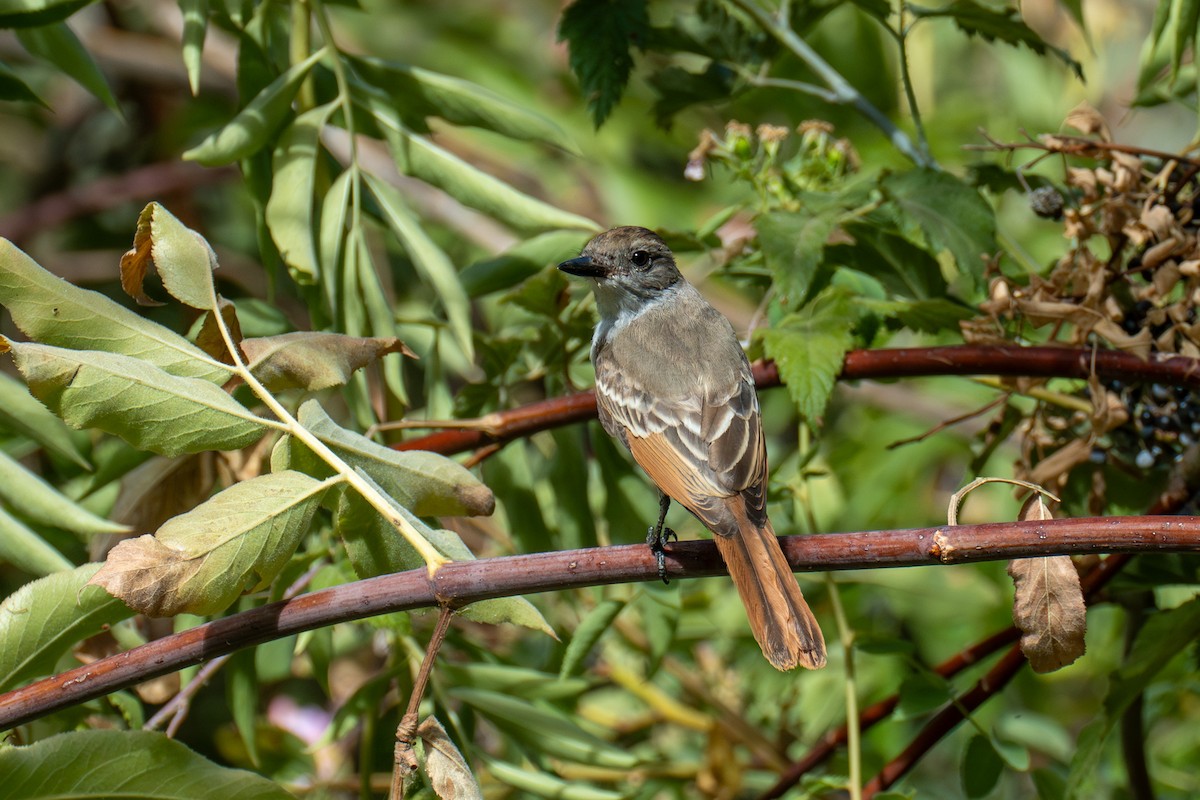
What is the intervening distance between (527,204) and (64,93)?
409 cm

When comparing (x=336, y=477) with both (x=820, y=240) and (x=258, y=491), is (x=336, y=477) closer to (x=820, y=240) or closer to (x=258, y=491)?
(x=258, y=491)

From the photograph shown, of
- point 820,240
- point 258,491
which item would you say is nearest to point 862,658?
point 820,240

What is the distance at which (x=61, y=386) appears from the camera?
1429mm

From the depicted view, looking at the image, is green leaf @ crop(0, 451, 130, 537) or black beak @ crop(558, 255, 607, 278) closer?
green leaf @ crop(0, 451, 130, 537)

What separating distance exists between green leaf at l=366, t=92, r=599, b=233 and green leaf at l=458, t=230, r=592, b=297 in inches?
5.6

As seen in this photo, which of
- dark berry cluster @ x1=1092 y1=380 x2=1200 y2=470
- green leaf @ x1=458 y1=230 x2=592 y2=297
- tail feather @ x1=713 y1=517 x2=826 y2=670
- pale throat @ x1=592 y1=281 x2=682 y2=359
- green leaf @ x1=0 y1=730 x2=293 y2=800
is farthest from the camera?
pale throat @ x1=592 y1=281 x2=682 y2=359

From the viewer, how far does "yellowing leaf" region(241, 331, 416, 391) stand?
1664 millimetres

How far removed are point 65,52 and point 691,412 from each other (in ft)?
4.51

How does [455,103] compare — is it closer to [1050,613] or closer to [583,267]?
[583,267]

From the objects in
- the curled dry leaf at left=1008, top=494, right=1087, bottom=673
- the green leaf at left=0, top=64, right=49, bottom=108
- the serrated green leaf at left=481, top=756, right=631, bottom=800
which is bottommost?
the serrated green leaf at left=481, top=756, right=631, bottom=800

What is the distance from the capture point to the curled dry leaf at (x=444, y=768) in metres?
1.38

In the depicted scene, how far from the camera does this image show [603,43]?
2375 millimetres

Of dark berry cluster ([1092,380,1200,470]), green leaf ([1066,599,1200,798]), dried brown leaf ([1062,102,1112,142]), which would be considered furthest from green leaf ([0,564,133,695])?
dried brown leaf ([1062,102,1112,142])

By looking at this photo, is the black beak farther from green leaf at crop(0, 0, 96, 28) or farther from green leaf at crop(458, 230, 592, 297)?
green leaf at crop(0, 0, 96, 28)
